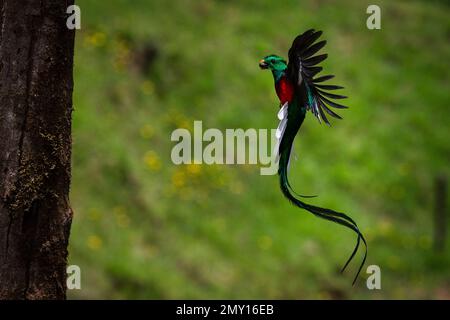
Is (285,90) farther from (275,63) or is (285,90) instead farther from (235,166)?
(235,166)

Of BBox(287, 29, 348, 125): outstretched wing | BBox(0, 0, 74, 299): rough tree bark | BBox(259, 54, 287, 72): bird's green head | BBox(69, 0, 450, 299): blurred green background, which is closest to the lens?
BBox(287, 29, 348, 125): outstretched wing

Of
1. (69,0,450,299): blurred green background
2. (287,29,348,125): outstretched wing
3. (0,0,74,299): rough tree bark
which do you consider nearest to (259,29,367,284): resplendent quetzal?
(287,29,348,125): outstretched wing

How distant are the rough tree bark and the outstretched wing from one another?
1.18 meters

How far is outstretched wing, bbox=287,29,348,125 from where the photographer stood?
2436 millimetres

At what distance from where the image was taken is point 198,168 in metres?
9.62

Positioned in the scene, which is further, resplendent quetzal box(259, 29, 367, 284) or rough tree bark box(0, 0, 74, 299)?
rough tree bark box(0, 0, 74, 299)

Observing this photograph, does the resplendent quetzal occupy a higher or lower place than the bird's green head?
lower

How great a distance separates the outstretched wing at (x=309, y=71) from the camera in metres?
2.44

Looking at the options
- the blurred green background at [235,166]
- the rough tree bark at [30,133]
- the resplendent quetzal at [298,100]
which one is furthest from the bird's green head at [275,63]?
the blurred green background at [235,166]

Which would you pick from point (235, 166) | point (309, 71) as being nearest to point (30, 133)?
point (309, 71)

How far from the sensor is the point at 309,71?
250 cm

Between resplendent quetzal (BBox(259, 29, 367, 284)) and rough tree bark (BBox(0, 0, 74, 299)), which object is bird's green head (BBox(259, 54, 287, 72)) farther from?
rough tree bark (BBox(0, 0, 74, 299))

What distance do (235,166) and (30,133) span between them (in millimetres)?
7071

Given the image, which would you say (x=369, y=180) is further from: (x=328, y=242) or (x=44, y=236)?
(x=44, y=236)
